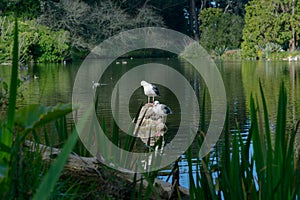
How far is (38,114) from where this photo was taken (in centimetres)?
101

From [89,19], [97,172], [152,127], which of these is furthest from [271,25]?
[97,172]

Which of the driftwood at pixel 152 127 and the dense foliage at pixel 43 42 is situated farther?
the dense foliage at pixel 43 42

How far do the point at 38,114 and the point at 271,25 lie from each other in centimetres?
3010

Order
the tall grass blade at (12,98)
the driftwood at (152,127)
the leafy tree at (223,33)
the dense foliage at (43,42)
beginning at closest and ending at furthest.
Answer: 1. the tall grass blade at (12,98)
2. the driftwood at (152,127)
3. the dense foliage at (43,42)
4. the leafy tree at (223,33)

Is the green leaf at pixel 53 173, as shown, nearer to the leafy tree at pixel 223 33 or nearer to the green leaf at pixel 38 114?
the green leaf at pixel 38 114

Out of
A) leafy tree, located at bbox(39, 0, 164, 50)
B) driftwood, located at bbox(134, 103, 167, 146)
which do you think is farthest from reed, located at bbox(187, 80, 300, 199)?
leafy tree, located at bbox(39, 0, 164, 50)

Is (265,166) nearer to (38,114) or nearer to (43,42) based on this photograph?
(38,114)

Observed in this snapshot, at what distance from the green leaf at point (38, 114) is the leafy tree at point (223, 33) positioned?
108 ft

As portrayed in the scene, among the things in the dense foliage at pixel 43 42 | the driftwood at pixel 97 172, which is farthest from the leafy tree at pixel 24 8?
the driftwood at pixel 97 172

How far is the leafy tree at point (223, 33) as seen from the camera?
112 feet

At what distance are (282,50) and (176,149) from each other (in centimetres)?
2537

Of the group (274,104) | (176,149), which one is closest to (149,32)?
(274,104)

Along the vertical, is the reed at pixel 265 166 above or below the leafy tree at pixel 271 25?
below

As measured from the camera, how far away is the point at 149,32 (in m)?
35.1
